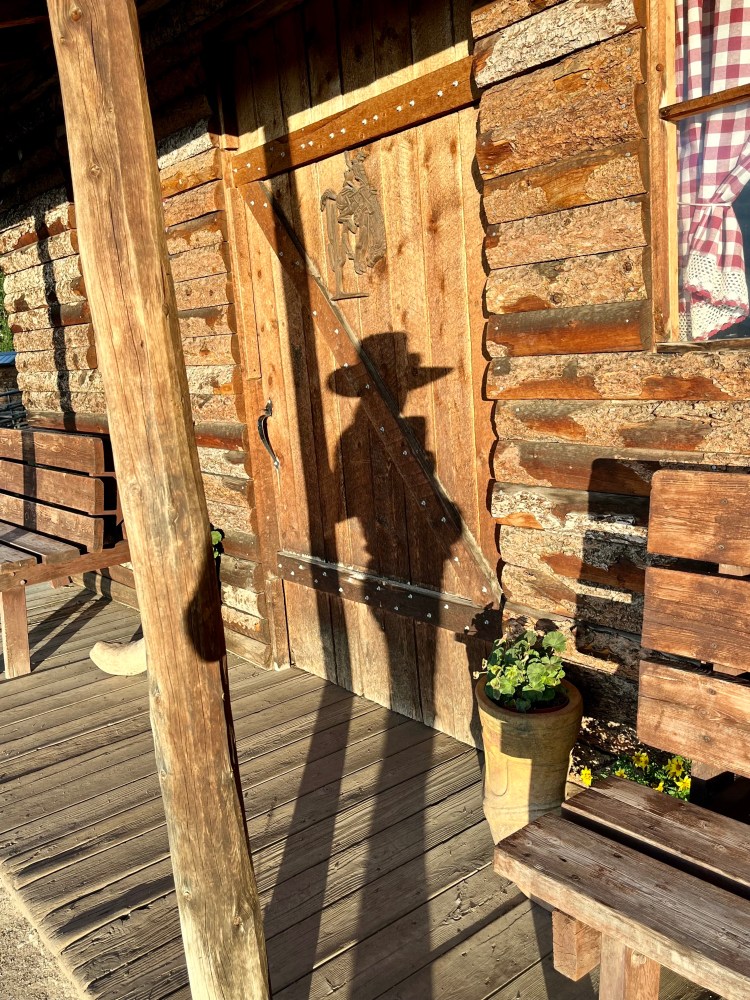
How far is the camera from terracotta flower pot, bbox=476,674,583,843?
2.75 m

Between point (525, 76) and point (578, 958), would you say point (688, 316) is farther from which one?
point (578, 958)

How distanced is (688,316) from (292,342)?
1.96 metres

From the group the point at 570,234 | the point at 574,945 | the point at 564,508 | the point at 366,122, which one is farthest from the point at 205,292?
the point at 574,945

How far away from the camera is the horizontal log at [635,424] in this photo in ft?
7.85

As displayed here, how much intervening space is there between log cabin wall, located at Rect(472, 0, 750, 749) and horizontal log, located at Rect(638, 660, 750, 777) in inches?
19.0

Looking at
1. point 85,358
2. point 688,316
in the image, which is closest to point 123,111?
point 688,316

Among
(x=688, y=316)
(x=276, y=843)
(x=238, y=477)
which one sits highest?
(x=688, y=316)

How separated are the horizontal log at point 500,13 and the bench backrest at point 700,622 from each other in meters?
1.47

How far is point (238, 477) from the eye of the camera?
173 inches

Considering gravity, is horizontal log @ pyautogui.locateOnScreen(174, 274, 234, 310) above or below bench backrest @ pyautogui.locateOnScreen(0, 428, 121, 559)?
above

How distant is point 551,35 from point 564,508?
142 cm

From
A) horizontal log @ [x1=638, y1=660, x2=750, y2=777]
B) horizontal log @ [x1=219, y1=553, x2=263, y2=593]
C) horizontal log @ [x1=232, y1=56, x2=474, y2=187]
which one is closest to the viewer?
horizontal log @ [x1=638, y1=660, x2=750, y2=777]

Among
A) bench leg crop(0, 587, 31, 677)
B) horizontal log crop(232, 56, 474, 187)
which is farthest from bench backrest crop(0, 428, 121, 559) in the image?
horizontal log crop(232, 56, 474, 187)

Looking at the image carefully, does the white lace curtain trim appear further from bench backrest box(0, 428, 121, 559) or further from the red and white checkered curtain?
bench backrest box(0, 428, 121, 559)
